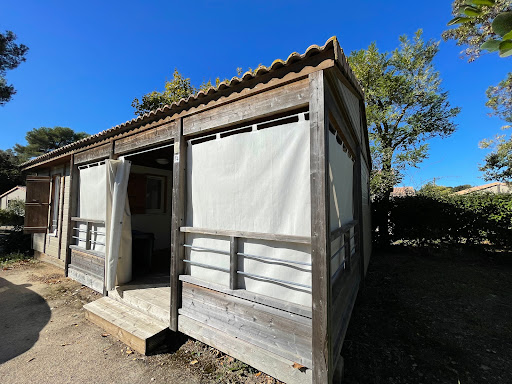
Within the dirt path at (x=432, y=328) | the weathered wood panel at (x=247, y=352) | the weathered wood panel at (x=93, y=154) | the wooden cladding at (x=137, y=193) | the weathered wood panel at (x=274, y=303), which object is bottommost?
the dirt path at (x=432, y=328)

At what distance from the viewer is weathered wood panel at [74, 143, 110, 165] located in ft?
14.5

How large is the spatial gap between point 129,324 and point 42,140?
33.9 m

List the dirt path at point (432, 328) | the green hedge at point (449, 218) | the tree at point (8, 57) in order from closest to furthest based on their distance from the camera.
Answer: the dirt path at point (432, 328) < the green hedge at point (449, 218) < the tree at point (8, 57)

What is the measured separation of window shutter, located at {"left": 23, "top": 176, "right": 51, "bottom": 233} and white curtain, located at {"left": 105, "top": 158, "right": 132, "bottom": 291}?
4499mm

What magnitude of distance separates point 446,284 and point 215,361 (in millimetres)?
5176

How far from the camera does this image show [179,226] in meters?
2.94

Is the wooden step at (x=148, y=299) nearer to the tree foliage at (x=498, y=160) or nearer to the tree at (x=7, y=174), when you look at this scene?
the tree foliage at (x=498, y=160)

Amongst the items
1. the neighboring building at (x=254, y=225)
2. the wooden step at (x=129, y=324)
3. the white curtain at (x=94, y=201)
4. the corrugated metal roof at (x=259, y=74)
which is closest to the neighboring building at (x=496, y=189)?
the corrugated metal roof at (x=259, y=74)

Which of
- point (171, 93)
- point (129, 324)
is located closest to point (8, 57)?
point (171, 93)

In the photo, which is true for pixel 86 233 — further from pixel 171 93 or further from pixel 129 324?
pixel 171 93

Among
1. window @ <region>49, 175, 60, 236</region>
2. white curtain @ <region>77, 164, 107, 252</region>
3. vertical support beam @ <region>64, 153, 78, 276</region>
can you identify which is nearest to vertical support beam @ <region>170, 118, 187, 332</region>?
white curtain @ <region>77, 164, 107, 252</region>

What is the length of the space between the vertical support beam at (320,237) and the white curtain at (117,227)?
3.29m

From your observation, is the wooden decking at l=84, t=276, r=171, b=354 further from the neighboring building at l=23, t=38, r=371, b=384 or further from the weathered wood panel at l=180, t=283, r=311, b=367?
the weathered wood panel at l=180, t=283, r=311, b=367

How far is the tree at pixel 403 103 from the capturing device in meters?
12.2
